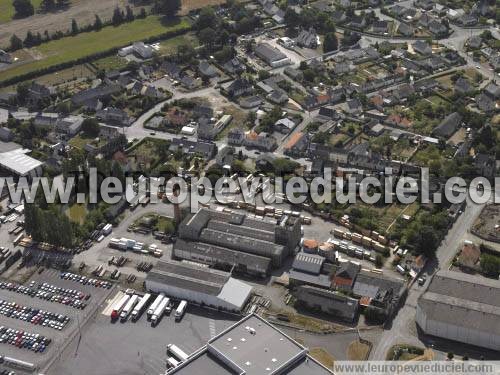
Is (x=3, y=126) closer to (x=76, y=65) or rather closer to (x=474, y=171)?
(x=76, y=65)

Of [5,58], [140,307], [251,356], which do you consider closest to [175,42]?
[5,58]

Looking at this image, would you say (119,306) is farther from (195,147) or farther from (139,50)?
(139,50)

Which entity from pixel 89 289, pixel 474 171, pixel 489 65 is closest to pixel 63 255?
pixel 89 289

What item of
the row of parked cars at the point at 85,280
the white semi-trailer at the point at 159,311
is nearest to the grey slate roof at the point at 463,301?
the white semi-trailer at the point at 159,311

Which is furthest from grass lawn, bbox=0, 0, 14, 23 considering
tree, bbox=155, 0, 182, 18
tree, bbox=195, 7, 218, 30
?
tree, bbox=195, 7, 218, 30

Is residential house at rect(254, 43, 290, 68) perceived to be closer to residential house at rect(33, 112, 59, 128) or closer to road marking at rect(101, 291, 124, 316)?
residential house at rect(33, 112, 59, 128)

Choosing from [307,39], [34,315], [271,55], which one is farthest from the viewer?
[307,39]

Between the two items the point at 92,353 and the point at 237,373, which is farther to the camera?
the point at 92,353
